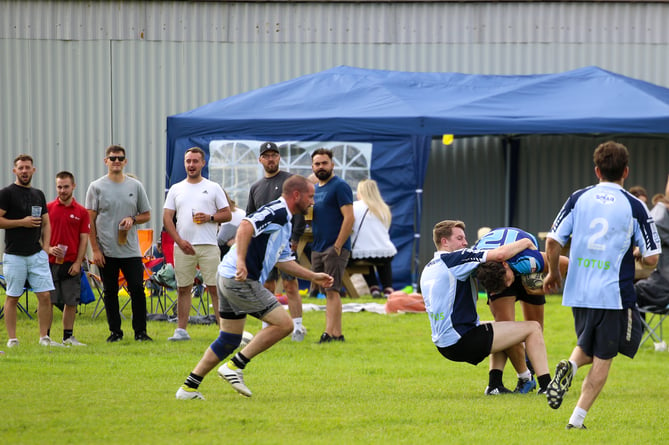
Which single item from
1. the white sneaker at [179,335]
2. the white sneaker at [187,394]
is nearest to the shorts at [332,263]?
the white sneaker at [179,335]

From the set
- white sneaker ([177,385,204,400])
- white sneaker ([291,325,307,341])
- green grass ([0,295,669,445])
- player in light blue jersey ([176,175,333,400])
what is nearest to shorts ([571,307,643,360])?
green grass ([0,295,669,445])

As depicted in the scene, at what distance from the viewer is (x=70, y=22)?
17984 mm

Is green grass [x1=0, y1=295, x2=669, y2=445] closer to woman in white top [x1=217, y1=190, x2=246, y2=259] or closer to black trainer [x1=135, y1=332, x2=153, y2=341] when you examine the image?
black trainer [x1=135, y1=332, x2=153, y2=341]

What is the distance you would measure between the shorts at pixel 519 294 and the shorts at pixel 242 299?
1.61m

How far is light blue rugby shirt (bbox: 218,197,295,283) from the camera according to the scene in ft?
23.4

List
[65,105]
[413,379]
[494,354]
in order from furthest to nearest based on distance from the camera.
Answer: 1. [65,105]
2. [413,379]
3. [494,354]

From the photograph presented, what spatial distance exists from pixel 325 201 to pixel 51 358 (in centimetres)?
298

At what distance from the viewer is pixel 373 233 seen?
14.6 meters

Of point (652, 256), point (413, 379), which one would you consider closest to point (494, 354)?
point (413, 379)

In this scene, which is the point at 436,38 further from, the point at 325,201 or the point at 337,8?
the point at 325,201

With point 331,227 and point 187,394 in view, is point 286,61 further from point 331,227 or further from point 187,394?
point 187,394

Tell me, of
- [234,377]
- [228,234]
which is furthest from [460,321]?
[228,234]

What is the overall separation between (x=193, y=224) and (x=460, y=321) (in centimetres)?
428

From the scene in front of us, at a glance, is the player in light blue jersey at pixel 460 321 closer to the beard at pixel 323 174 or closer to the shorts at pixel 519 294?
the shorts at pixel 519 294
